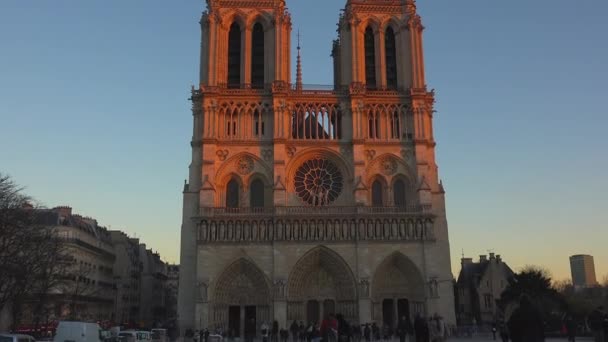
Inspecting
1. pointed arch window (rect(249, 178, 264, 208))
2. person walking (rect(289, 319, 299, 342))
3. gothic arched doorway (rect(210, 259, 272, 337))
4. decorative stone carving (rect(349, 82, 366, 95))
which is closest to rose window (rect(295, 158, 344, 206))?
pointed arch window (rect(249, 178, 264, 208))

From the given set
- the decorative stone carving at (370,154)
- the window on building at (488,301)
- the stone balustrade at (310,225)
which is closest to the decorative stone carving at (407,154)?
the decorative stone carving at (370,154)

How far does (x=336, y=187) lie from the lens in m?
46.2

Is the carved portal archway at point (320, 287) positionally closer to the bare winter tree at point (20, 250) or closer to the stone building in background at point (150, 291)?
the bare winter tree at point (20, 250)

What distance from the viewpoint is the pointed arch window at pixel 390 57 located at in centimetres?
4906

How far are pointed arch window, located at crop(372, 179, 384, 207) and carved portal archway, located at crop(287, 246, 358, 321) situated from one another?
5.67 meters

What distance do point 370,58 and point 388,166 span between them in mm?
9039

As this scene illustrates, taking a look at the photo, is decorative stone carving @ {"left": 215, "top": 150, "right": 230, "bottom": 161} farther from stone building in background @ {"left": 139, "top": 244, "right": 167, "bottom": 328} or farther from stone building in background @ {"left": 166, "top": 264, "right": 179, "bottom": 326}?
stone building in background @ {"left": 166, "top": 264, "right": 179, "bottom": 326}

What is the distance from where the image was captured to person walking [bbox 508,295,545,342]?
8.55m

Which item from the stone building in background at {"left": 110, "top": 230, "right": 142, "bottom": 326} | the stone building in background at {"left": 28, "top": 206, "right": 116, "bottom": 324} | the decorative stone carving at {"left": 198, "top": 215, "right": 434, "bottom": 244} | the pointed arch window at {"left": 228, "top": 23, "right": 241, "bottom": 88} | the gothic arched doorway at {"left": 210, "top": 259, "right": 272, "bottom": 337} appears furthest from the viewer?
the stone building in background at {"left": 110, "top": 230, "right": 142, "bottom": 326}

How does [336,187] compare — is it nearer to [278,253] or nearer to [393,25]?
[278,253]

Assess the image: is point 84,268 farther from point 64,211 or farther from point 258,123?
point 258,123

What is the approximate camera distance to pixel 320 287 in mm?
43875

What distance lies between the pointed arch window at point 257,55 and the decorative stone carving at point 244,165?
243 inches

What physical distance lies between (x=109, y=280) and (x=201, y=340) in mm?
25272
